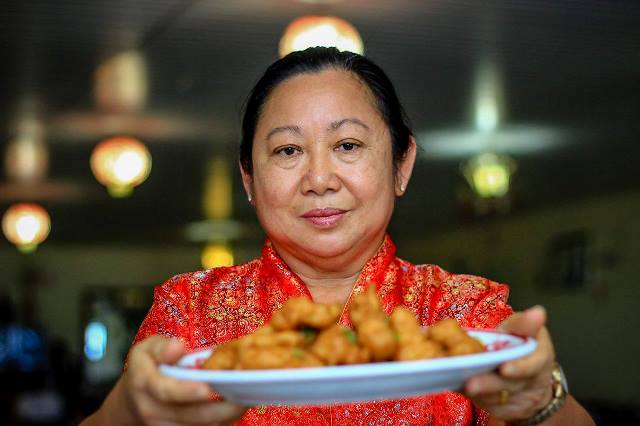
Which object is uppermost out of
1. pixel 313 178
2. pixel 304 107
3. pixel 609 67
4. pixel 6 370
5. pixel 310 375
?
pixel 609 67

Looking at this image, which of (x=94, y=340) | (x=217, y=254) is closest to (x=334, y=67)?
(x=217, y=254)

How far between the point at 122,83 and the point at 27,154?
9.46ft

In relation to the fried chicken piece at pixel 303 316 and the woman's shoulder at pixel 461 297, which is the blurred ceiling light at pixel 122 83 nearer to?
the woman's shoulder at pixel 461 297

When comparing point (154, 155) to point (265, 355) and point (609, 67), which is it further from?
point (265, 355)

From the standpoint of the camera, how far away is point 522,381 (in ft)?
3.75

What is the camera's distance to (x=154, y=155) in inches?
336

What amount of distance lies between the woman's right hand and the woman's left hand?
34 cm

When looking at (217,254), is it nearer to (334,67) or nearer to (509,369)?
(334,67)

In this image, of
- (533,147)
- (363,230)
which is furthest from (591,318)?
(363,230)

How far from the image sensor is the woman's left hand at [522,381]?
1107mm

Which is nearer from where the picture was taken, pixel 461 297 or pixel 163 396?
pixel 163 396

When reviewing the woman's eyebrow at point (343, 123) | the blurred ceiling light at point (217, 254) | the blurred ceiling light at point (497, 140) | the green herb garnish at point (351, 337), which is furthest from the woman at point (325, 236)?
the blurred ceiling light at point (217, 254)

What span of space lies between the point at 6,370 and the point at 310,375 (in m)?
10.3

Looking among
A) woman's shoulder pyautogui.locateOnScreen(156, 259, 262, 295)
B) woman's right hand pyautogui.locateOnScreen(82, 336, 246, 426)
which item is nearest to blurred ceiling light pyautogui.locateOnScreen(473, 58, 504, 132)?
woman's shoulder pyautogui.locateOnScreen(156, 259, 262, 295)
